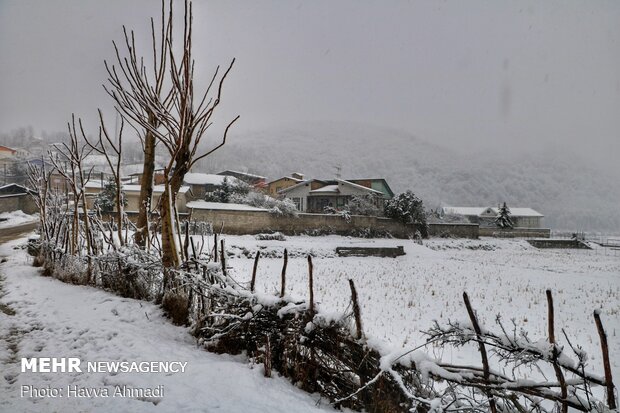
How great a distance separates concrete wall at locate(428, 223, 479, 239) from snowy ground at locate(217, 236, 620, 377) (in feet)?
38.5

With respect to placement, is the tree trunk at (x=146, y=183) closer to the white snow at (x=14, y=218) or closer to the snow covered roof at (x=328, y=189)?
the white snow at (x=14, y=218)

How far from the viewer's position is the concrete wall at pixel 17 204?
2242 centimetres

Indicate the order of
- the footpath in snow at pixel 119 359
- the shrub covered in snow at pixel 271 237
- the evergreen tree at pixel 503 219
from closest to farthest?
the footpath in snow at pixel 119 359
the shrub covered in snow at pixel 271 237
the evergreen tree at pixel 503 219

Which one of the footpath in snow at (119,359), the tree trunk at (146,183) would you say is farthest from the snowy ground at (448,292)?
the tree trunk at (146,183)

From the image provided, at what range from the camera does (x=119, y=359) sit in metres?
2.64

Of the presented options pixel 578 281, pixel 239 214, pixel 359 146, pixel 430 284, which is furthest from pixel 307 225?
pixel 359 146

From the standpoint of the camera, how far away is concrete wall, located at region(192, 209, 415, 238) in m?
20.4

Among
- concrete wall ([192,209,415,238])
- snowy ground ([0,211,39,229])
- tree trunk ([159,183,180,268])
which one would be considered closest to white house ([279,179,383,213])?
concrete wall ([192,209,415,238])

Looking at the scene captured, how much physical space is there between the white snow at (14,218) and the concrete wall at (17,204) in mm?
628

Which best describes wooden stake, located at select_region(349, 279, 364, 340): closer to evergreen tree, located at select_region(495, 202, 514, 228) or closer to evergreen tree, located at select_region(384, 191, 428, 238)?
evergreen tree, located at select_region(384, 191, 428, 238)

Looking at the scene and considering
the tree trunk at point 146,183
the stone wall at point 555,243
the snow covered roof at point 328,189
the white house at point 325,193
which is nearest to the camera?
the tree trunk at point 146,183

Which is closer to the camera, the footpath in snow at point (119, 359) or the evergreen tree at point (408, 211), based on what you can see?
the footpath in snow at point (119, 359)

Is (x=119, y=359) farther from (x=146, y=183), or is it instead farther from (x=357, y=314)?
(x=146, y=183)

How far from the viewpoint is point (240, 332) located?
2943 mm
